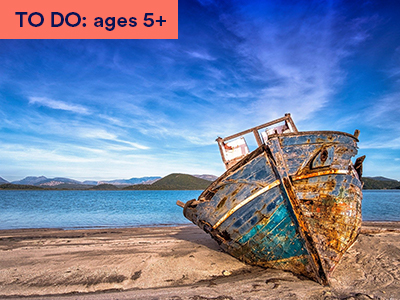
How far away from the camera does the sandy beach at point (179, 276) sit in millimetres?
4602

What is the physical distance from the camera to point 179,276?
5633 mm

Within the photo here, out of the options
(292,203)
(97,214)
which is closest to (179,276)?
(292,203)

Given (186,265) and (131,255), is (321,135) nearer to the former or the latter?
(186,265)

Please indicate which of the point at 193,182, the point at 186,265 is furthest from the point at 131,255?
the point at 193,182

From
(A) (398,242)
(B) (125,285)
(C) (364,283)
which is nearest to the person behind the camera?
(C) (364,283)

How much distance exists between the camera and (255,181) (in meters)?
5.13

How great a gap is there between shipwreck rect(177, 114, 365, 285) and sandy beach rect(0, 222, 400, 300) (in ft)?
1.66

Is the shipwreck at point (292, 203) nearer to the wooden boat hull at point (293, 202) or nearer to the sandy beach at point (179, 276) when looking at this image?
the wooden boat hull at point (293, 202)

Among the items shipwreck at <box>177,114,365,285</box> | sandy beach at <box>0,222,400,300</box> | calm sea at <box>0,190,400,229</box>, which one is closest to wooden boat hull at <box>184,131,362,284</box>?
shipwreck at <box>177,114,365,285</box>

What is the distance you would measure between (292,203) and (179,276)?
310 centimetres

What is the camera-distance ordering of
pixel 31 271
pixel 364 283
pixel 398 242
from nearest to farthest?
pixel 364 283 → pixel 31 271 → pixel 398 242

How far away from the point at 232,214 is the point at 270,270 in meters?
1.60

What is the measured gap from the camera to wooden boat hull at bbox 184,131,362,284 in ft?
16.0

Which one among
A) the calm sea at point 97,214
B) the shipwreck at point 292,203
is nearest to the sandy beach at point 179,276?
the shipwreck at point 292,203
